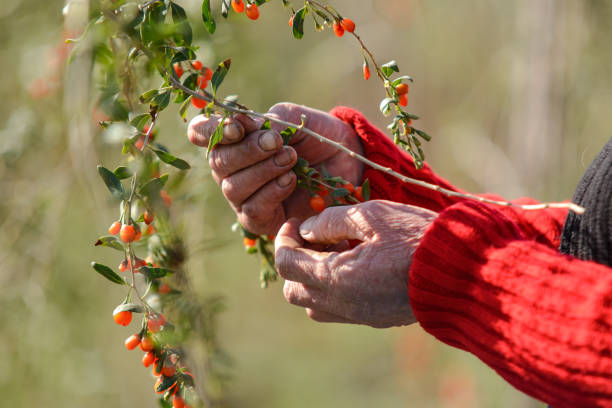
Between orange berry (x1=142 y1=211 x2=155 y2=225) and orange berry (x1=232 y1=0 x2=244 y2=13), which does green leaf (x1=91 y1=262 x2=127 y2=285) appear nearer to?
orange berry (x1=142 y1=211 x2=155 y2=225)

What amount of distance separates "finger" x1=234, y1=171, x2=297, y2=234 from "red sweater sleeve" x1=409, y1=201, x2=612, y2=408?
347 mm

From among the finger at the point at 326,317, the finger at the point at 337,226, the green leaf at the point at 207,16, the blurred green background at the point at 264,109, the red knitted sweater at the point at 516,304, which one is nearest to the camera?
the red knitted sweater at the point at 516,304

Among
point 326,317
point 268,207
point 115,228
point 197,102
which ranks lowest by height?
point 326,317

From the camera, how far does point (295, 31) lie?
38.9 inches

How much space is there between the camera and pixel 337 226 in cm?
100

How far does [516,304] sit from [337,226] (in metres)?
0.33

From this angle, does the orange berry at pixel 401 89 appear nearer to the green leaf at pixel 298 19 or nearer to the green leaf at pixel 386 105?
the green leaf at pixel 386 105

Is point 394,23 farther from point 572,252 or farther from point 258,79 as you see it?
point 572,252

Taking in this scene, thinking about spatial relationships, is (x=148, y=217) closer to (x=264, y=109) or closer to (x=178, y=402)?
(x=178, y=402)

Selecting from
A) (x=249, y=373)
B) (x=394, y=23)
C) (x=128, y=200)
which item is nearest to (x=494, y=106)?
(x=394, y=23)

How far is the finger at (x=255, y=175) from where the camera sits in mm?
1081

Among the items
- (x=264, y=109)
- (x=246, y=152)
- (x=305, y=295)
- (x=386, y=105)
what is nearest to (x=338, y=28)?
(x=386, y=105)

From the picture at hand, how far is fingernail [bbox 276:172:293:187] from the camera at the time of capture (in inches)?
44.0

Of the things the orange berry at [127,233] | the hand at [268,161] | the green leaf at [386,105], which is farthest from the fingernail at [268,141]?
the orange berry at [127,233]
